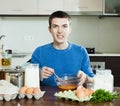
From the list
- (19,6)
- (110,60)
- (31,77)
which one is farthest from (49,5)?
(31,77)

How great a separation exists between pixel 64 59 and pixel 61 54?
0.05 m

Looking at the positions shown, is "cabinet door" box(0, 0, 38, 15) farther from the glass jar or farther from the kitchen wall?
the glass jar

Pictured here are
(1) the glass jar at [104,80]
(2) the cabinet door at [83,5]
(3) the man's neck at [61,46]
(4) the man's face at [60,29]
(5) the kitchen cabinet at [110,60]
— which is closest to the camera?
(1) the glass jar at [104,80]

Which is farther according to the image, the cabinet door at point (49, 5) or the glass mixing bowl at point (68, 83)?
the cabinet door at point (49, 5)

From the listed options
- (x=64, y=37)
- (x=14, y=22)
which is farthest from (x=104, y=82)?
(x=14, y=22)

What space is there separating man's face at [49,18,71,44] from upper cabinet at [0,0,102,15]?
1.93 meters

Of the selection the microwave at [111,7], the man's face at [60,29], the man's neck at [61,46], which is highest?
the microwave at [111,7]

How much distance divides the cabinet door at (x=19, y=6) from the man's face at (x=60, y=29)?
1955 millimetres

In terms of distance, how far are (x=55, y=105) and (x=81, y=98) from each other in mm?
159

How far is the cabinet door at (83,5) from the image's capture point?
4.13 m

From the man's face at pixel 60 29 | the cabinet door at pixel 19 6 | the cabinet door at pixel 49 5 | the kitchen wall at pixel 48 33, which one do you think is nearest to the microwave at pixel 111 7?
the kitchen wall at pixel 48 33

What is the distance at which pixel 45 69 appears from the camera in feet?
6.51

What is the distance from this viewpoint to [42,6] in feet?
13.7

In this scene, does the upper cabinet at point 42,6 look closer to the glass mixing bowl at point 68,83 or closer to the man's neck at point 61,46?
the man's neck at point 61,46
